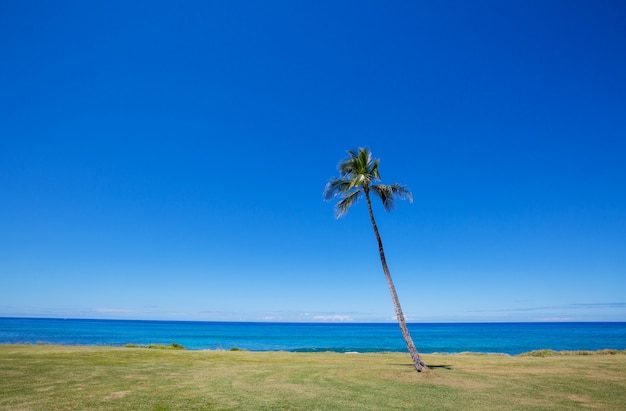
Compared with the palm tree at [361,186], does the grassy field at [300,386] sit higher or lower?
lower

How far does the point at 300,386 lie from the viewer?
1791 centimetres

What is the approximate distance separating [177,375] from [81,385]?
5459 millimetres

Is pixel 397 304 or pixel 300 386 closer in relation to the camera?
pixel 300 386

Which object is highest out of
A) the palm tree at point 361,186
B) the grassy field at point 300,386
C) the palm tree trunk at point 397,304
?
the palm tree at point 361,186

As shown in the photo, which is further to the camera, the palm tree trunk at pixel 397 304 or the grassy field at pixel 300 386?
the palm tree trunk at pixel 397 304

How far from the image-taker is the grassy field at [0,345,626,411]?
45.8ft

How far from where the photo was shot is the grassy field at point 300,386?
13945mm

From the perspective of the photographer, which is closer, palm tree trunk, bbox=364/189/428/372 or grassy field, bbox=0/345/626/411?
grassy field, bbox=0/345/626/411

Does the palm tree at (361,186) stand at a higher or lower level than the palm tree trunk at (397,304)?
higher

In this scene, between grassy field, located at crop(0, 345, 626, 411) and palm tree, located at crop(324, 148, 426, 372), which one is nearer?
grassy field, located at crop(0, 345, 626, 411)

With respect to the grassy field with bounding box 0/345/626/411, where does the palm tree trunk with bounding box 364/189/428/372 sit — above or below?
above

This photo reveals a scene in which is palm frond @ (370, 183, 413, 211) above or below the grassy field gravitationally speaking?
above

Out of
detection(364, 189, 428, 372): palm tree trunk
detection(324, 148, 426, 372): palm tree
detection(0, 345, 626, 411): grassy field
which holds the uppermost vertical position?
detection(324, 148, 426, 372): palm tree

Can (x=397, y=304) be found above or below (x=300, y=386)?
above
